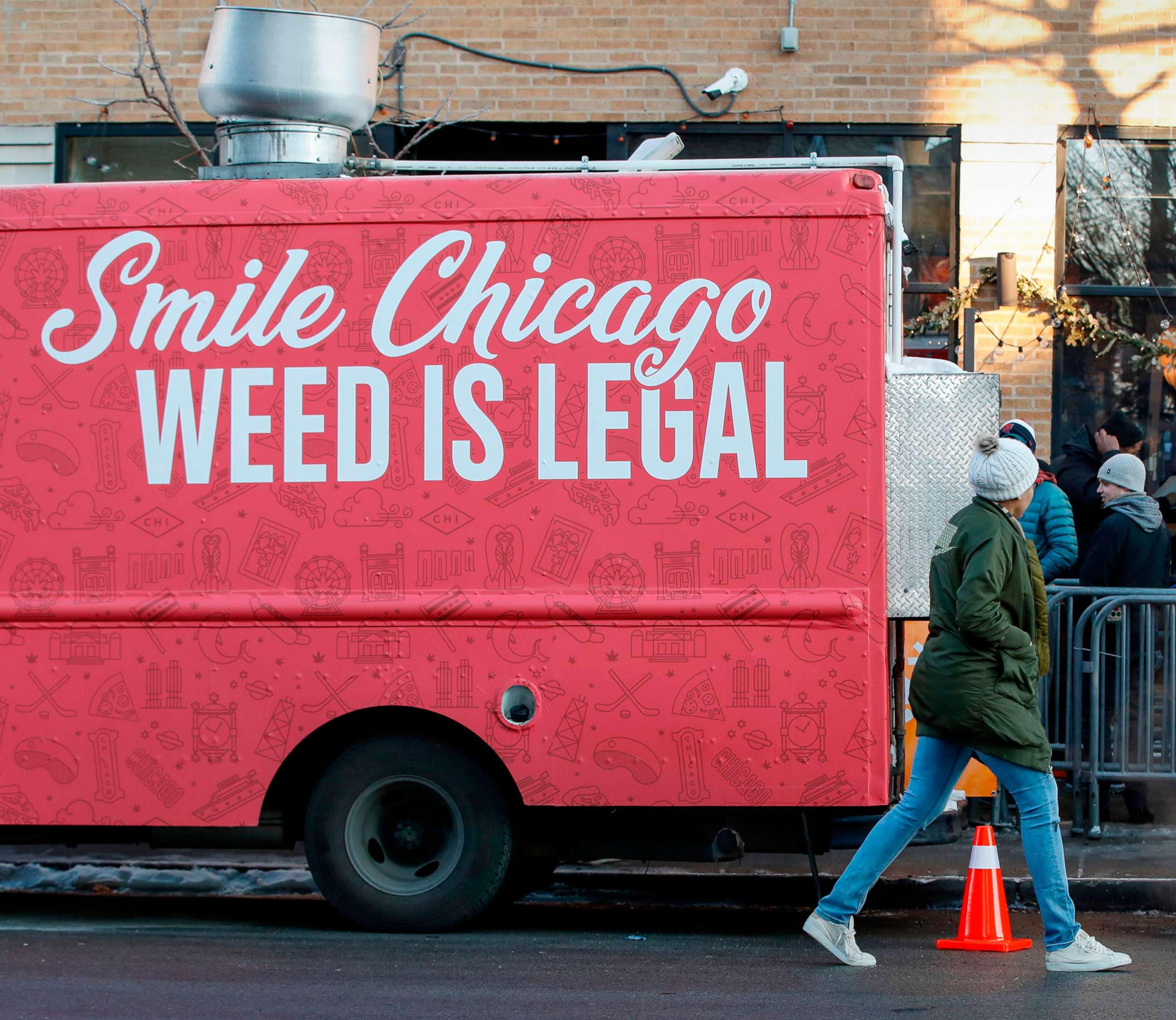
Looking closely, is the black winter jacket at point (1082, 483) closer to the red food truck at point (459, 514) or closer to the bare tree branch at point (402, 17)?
the red food truck at point (459, 514)

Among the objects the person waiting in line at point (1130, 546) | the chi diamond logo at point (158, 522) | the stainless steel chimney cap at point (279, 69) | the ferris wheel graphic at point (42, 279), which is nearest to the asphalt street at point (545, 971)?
the chi diamond logo at point (158, 522)

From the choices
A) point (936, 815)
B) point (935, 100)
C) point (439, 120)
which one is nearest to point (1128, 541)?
point (936, 815)

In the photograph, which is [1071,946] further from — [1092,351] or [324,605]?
[1092,351]

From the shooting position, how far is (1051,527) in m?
9.37

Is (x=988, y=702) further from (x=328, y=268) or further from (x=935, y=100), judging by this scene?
(x=935, y=100)

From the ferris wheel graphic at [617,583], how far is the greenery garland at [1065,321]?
6.12m

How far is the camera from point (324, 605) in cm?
627

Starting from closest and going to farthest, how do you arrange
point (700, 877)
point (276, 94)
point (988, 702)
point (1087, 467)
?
point (988, 702), point (276, 94), point (700, 877), point (1087, 467)

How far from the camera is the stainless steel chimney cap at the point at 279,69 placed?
698 centimetres

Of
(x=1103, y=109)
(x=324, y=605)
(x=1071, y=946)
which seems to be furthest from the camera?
(x=1103, y=109)

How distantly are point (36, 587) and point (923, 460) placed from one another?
140 inches

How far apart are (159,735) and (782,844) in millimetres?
2515

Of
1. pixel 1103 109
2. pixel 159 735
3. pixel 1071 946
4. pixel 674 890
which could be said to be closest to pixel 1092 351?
pixel 1103 109

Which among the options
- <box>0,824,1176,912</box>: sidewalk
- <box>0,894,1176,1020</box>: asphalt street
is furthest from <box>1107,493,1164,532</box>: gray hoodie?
<box>0,894,1176,1020</box>: asphalt street
